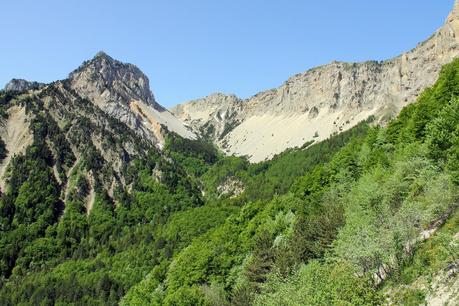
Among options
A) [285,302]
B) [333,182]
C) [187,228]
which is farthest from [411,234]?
[187,228]

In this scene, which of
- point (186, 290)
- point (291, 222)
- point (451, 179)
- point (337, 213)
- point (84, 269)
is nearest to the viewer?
point (451, 179)

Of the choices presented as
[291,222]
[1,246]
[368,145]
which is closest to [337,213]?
[291,222]

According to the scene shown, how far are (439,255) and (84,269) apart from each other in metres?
158

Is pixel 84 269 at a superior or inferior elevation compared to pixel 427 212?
superior

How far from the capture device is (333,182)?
304ft

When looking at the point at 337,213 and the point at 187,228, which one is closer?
the point at 337,213

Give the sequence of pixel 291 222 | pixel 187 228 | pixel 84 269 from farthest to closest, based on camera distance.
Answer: pixel 187 228, pixel 84 269, pixel 291 222

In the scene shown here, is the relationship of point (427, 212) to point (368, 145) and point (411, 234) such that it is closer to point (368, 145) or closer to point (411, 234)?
point (411, 234)

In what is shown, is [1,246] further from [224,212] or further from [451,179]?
[451,179]

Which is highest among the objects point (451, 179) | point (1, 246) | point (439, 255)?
point (1, 246)

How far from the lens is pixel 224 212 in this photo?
639ft

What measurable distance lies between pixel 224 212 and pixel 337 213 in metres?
136

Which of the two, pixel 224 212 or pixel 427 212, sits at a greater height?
pixel 224 212

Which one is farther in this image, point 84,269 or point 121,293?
point 84,269
